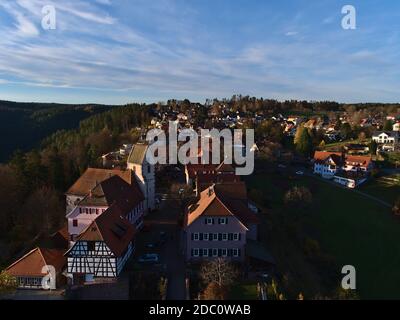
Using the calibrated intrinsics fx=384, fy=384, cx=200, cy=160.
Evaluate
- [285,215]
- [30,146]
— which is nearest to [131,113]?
[30,146]

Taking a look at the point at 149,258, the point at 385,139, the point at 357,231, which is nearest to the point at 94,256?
the point at 149,258

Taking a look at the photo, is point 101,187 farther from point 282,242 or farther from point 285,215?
point 285,215

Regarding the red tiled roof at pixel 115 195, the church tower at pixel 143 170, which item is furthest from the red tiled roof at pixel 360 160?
the red tiled roof at pixel 115 195

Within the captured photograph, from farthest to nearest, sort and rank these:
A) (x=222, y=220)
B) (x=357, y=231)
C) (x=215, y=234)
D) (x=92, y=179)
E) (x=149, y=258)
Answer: (x=357, y=231)
(x=92, y=179)
(x=215, y=234)
(x=222, y=220)
(x=149, y=258)

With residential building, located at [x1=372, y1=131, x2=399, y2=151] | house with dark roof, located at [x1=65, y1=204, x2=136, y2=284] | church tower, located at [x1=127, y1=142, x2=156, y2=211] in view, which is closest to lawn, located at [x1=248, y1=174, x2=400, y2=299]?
church tower, located at [x1=127, y1=142, x2=156, y2=211]

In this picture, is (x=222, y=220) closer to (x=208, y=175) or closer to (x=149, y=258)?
(x=149, y=258)

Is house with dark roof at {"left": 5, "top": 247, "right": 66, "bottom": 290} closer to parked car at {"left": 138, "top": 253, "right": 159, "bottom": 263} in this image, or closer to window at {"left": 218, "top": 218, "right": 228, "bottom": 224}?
parked car at {"left": 138, "top": 253, "right": 159, "bottom": 263}
